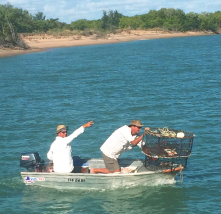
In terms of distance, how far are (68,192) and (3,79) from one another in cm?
2352

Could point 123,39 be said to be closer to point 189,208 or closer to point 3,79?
point 3,79

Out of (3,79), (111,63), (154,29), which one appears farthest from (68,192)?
(154,29)

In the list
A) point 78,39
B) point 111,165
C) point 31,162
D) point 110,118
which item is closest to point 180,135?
point 111,165

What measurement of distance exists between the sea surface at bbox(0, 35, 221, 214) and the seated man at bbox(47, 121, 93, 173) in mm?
767

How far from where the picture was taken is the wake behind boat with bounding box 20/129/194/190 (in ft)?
33.9

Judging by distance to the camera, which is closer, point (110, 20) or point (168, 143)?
point (168, 143)

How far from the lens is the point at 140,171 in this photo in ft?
35.5

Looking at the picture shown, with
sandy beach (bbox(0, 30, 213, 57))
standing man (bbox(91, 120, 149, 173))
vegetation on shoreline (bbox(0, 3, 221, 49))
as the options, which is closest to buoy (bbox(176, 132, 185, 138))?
standing man (bbox(91, 120, 149, 173))

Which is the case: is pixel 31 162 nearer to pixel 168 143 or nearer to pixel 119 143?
pixel 119 143

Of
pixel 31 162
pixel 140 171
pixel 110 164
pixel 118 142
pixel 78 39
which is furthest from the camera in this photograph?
pixel 78 39

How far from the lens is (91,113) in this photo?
19.6 m

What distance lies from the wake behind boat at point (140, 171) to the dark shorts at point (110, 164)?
237 mm

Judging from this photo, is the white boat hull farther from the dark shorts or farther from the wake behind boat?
the dark shorts

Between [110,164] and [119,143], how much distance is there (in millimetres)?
648
